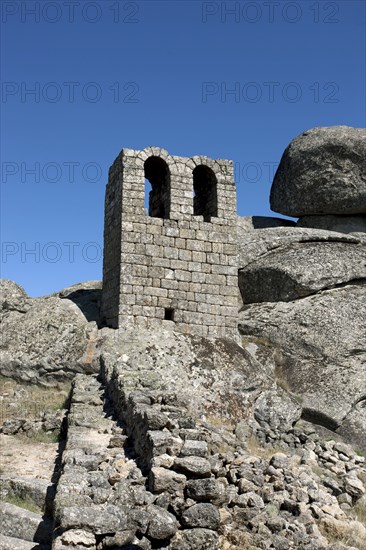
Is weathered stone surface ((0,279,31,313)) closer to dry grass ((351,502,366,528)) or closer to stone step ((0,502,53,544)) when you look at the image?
stone step ((0,502,53,544))

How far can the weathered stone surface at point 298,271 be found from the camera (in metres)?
16.6

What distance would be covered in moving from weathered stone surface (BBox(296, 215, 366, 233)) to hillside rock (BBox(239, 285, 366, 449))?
5294 mm

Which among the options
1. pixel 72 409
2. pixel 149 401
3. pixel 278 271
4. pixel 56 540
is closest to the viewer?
pixel 56 540

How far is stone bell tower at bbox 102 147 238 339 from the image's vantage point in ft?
45.5

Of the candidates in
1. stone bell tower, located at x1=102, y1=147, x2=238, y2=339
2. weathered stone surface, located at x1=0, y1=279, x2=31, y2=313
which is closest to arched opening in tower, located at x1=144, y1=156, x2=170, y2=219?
stone bell tower, located at x1=102, y1=147, x2=238, y2=339

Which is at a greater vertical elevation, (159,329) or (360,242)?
(360,242)

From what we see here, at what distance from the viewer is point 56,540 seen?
209 inches

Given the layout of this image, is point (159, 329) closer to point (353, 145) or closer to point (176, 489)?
point (176, 489)

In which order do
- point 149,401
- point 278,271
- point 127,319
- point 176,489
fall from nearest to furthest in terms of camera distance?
point 176,489, point 149,401, point 127,319, point 278,271

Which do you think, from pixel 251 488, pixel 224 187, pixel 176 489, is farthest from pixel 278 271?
pixel 176 489

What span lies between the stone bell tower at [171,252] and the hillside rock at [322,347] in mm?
1602

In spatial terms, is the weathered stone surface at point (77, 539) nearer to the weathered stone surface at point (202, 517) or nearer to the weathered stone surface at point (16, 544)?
the weathered stone surface at point (16, 544)

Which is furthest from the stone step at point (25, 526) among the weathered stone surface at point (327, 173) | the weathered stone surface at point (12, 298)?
the weathered stone surface at point (327, 173)

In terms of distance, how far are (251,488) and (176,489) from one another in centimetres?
160
